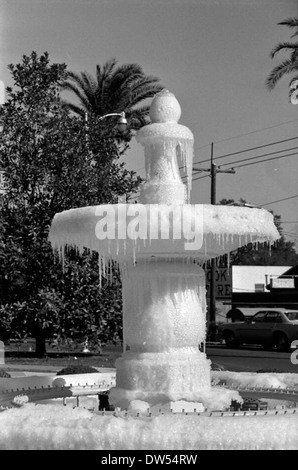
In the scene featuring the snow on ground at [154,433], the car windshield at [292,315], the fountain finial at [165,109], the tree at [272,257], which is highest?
the tree at [272,257]

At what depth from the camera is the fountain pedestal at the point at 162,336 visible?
7.25 meters

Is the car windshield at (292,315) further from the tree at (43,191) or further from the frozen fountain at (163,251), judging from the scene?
the frozen fountain at (163,251)

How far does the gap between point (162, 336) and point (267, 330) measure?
79.0 feet

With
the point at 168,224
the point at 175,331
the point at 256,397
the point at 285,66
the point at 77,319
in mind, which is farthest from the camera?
the point at 285,66

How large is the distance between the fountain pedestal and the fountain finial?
1464mm

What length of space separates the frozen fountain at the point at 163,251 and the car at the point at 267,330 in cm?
2290

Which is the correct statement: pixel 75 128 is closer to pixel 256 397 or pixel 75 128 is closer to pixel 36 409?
pixel 256 397

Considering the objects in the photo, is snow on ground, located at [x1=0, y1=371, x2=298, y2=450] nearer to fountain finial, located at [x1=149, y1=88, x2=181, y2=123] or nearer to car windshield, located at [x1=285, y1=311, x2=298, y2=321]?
fountain finial, located at [x1=149, y1=88, x2=181, y2=123]

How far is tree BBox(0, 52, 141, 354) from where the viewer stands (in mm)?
18250

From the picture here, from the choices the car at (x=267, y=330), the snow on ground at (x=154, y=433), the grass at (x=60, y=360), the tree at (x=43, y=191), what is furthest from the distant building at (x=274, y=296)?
the snow on ground at (x=154, y=433)

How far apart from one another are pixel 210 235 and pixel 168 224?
0.45 meters

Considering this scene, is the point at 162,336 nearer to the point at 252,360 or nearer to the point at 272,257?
the point at 252,360

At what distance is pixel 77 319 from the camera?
18578 mm
